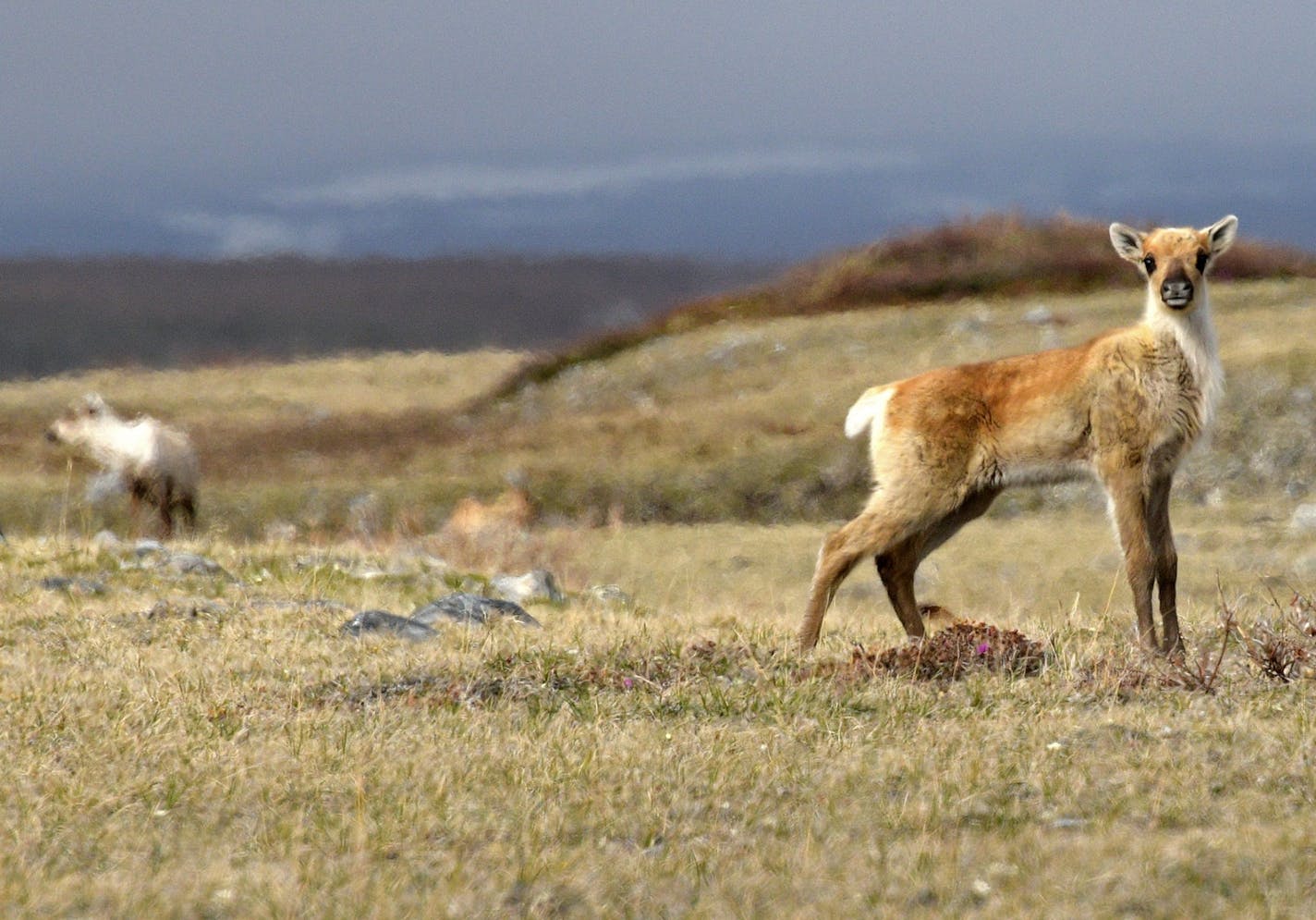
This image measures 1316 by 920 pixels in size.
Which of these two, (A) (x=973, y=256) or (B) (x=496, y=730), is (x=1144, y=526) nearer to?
(B) (x=496, y=730)

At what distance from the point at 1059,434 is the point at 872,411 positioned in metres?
1.23

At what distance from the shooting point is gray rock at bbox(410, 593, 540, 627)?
1041 centimetres

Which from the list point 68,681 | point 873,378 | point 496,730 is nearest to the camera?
point 496,730

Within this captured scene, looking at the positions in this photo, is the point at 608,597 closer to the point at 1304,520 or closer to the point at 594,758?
the point at 594,758

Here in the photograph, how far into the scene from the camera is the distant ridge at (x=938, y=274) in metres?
40.3

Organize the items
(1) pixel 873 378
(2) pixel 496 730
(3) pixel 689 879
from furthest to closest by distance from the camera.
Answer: (1) pixel 873 378 < (2) pixel 496 730 < (3) pixel 689 879

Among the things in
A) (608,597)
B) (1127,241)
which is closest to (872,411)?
(1127,241)

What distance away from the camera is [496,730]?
7227 millimetres

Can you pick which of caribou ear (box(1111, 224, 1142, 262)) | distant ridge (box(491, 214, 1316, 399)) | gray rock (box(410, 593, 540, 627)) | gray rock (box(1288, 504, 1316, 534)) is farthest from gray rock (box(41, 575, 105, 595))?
distant ridge (box(491, 214, 1316, 399))

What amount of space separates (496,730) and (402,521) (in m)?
15.4

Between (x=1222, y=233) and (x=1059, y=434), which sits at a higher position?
(x=1222, y=233)

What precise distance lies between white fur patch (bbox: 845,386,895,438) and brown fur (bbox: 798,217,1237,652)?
0.05 m

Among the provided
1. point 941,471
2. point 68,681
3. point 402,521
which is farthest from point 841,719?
point 402,521

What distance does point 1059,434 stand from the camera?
9.93 meters
